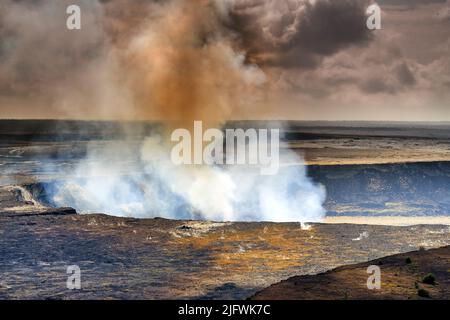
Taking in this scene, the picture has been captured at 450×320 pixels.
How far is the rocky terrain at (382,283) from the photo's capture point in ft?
51.4

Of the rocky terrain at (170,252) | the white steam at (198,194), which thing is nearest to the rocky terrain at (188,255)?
the rocky terrain at (170,252)

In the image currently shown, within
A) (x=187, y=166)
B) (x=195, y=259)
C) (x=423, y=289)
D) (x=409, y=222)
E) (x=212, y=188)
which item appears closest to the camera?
(x=423, y=289)

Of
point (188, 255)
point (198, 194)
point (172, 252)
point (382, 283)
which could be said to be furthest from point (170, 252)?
point (198, 194)

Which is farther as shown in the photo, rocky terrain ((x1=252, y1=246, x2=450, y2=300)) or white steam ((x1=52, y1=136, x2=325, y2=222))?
white steam ((x1=52, y1=136, x2=325, y2=222))

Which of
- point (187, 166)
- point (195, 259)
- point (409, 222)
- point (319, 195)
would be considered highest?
point (187, 166)

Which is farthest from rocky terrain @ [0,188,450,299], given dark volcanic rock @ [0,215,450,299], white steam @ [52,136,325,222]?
white steam @ [52,136,325,222]

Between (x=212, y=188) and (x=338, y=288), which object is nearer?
(x=338, y=288)

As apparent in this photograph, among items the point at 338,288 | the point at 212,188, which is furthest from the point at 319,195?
the point at 338,288

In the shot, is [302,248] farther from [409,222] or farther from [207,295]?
[409,222]

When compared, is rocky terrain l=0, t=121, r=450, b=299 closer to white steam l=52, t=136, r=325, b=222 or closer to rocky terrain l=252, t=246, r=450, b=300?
rocky terrain l=252, t=246, r=450, b=300

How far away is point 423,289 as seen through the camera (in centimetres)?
1595

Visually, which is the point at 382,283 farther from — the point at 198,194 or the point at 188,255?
the point at 198,194

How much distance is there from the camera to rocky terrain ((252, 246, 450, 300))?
1566cm
